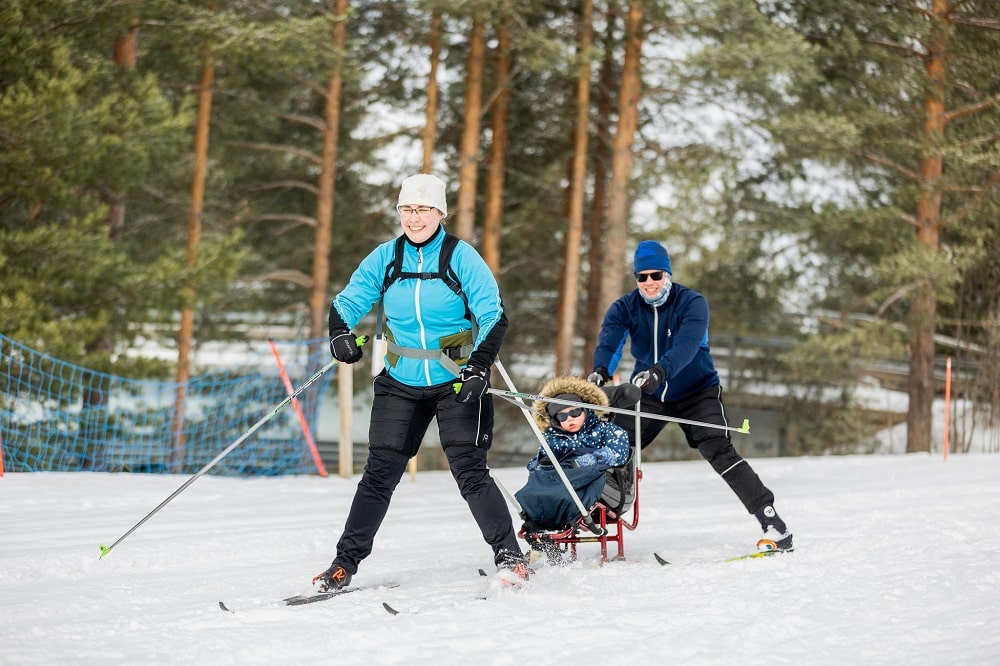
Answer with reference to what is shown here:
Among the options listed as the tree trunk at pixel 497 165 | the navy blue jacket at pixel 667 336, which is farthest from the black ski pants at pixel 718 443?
the tree trunk at pixel 497 165

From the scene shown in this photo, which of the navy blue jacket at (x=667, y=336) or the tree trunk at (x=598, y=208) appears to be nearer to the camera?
the navy blue jacket at (x=667, y=336)

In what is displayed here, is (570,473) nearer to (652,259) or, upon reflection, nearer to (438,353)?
(438,353)

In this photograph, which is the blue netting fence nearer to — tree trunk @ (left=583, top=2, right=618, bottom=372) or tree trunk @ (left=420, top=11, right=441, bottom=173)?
tree trunk @ (left=420, top=11, right=441, bottom=173)

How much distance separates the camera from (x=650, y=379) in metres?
5.19

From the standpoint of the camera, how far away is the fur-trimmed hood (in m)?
5.40

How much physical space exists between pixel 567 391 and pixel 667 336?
66 cm

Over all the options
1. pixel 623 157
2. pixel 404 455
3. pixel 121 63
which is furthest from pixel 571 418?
pixel 623 157

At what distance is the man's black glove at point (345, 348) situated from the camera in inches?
176

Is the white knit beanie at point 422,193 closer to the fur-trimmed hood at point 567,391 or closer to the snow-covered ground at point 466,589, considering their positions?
the fur-trimmed hood at point 567,391

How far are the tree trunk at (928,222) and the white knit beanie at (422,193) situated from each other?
1271cm

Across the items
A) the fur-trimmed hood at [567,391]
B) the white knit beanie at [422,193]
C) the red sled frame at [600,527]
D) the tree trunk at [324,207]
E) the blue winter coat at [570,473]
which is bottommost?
the red sled frame at [600,527]

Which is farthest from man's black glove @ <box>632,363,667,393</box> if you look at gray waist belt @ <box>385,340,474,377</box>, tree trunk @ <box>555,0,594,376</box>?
tree trunk @ <box>555,0,594,376</box>

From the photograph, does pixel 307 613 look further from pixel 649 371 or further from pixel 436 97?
pixel 436 97

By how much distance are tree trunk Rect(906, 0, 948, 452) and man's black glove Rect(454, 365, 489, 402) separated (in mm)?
12837
